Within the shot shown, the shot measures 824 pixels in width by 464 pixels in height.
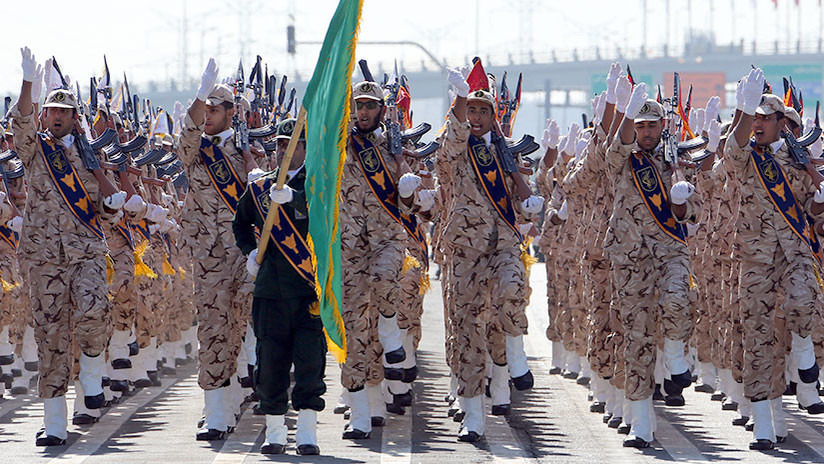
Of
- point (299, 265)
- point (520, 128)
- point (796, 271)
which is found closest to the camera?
point (299, 265)

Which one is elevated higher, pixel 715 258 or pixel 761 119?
pixel 761 119

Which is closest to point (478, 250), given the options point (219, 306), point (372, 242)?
point (372, 242)

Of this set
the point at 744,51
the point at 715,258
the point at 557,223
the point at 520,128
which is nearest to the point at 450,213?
the point at 715,258

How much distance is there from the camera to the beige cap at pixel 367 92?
12.5 meters

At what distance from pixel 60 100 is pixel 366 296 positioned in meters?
2.72

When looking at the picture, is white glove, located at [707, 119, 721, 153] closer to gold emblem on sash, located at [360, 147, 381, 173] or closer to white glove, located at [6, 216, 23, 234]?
gold emblem on sash, located at [360, 147, 381, 173]

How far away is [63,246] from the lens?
11891mm

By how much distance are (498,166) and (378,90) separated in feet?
3.92

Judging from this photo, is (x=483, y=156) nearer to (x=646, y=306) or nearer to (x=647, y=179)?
(x=647, y=179)

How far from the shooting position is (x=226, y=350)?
1198 centimetres

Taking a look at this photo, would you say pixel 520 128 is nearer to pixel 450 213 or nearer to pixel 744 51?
pixel 744 51

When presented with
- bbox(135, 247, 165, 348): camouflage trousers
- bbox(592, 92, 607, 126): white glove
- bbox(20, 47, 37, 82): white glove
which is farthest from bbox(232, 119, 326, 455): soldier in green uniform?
bbox(135, 247, 165, 348): camouflage trousers

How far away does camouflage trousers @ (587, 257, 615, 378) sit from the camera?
12789mm

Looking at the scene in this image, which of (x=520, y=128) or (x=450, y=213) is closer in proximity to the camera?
(x=450, y=213)
